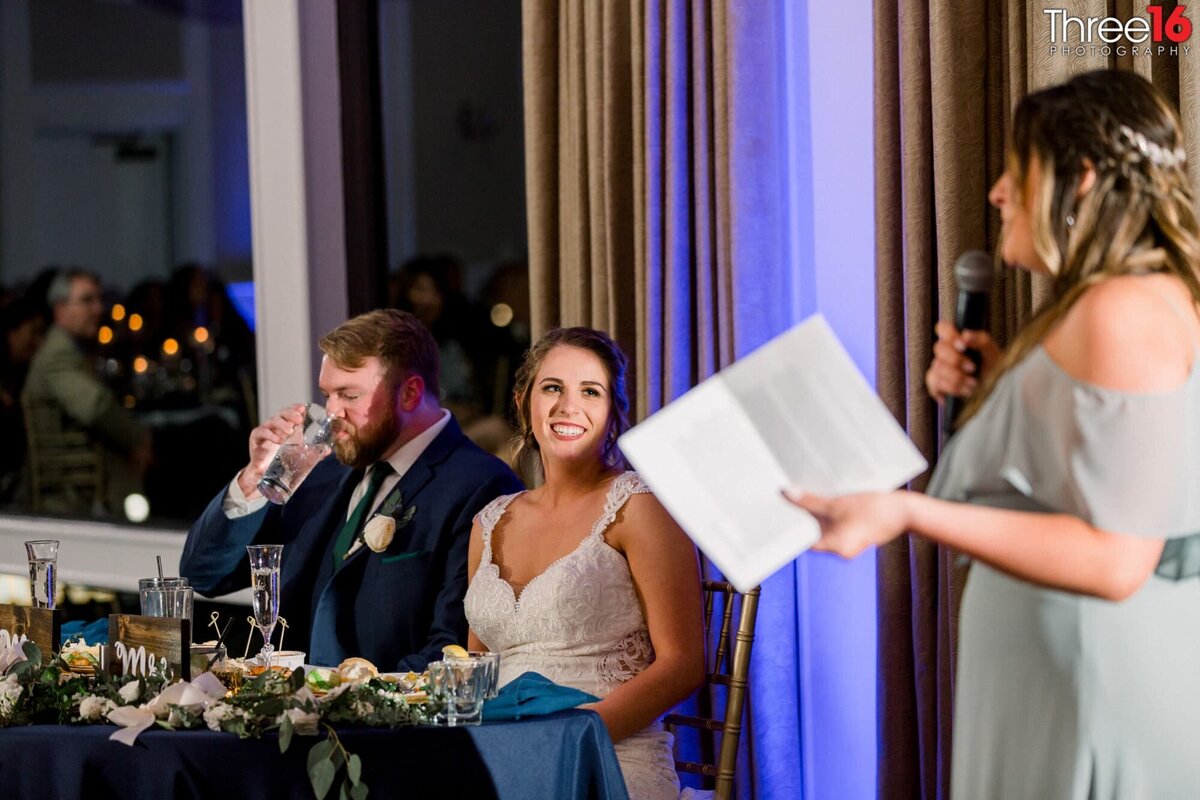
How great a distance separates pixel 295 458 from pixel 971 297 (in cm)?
158

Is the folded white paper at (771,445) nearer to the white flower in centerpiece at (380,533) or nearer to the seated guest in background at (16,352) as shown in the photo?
A: the white flower in centerpiece at (380,533)

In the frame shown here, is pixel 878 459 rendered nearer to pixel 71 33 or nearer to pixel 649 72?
pixel 649 72

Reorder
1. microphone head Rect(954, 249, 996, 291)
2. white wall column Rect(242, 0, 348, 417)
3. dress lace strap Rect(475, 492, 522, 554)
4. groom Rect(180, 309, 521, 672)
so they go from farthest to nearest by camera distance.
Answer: white wall column Rect(242, 0, 348, 417) → groom Rect(180, 309, 521, 672) → dress lace strap Rect(475, 492, 522, 554) → microphone head Rect(954, 249, 996, 291)

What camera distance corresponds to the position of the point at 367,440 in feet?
10.0

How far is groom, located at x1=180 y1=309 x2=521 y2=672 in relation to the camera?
288 cm

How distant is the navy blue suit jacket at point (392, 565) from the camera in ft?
9.41

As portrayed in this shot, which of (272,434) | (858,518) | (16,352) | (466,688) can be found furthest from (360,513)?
(16,352)

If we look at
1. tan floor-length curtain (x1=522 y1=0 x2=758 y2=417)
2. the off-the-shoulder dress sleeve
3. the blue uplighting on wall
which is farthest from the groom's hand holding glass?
the blue uplighting on wall

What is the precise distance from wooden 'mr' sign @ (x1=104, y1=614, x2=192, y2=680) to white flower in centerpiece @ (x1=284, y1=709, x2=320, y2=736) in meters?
0.28

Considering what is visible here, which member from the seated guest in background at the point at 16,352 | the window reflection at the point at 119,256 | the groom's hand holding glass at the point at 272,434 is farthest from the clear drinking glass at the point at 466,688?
the seated guest in background at the point at 16,352

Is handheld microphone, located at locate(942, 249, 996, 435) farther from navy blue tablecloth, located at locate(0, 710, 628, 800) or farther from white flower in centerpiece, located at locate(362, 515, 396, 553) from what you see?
white flower in centerpiece, located at locate(362, 515, 396, 553)

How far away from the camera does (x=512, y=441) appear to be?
2988mm

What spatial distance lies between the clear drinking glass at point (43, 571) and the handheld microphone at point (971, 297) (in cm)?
161

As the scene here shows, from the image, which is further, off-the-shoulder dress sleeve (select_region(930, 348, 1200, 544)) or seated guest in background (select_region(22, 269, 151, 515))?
Answer: seated guest in background (select_region(22, 269, 151, 515))
